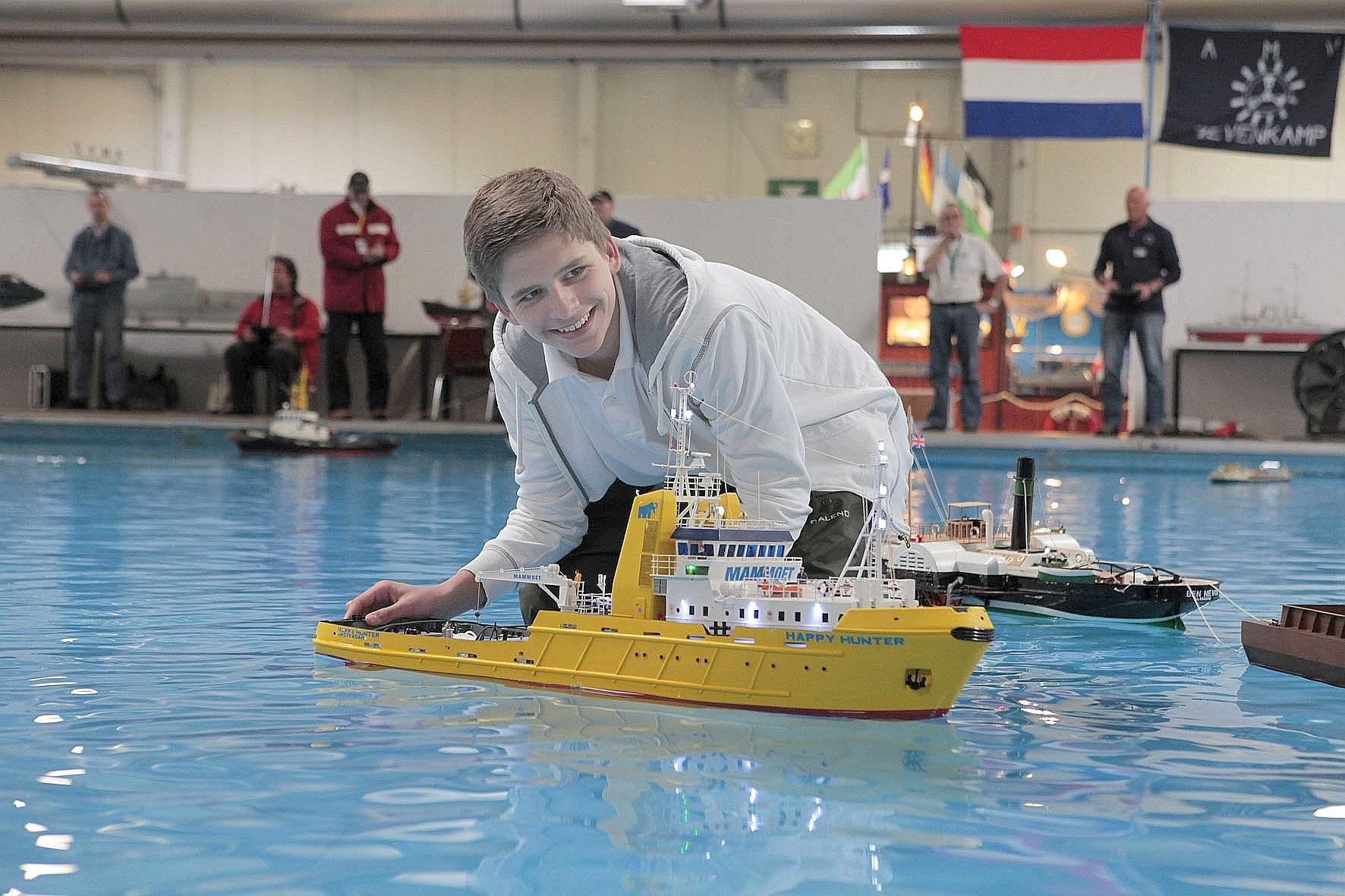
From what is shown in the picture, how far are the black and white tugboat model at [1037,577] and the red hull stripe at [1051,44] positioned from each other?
11046 mm

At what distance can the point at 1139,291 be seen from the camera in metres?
16.4

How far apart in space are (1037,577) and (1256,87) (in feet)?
40.3

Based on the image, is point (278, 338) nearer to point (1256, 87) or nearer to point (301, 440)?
point (301, 440)

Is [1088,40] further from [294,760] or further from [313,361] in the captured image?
[294,760]

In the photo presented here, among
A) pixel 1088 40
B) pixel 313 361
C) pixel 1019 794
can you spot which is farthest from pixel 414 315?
pixel 1019 794

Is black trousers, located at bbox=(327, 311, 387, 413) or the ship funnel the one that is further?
black trousers, located at bbox=(327, 311, 387, 413)

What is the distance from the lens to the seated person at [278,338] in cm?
1797

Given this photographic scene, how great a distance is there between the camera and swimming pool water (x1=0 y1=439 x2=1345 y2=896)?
10.00 ft

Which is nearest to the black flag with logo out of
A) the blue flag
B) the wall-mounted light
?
the blue flag

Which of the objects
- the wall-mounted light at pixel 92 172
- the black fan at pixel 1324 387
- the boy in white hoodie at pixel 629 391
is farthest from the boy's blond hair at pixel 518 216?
the wall-mounted light at pixel 92 172

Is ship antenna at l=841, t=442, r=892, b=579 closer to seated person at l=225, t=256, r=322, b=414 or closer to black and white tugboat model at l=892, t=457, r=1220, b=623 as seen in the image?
→ black and white tugboat model at l=892, t=457, r=1220, b=623

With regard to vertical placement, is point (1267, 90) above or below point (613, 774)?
above

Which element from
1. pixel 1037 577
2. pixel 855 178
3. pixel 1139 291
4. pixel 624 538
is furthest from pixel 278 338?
pixel 624 538

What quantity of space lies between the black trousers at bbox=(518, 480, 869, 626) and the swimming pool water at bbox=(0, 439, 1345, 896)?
0.41 m
